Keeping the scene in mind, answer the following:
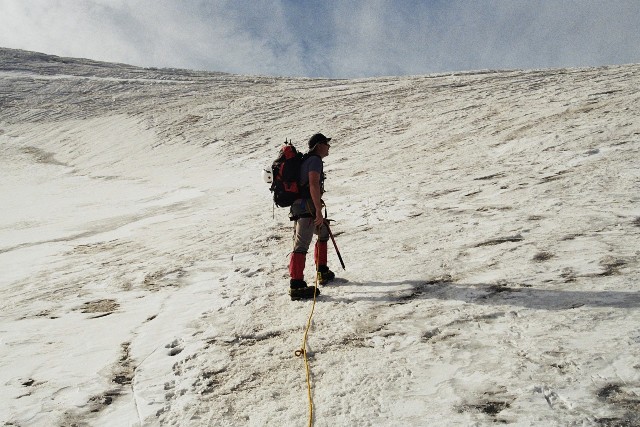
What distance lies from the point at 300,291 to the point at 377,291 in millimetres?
1065

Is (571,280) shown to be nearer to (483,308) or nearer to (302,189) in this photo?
(483,308)

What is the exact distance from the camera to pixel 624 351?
3.52 meters

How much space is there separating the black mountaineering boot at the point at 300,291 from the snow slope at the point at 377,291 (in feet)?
0.48

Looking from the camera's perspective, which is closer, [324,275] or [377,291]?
[377,291]

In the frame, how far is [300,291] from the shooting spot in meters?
5.80

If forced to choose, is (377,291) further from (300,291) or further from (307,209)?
(307,209)

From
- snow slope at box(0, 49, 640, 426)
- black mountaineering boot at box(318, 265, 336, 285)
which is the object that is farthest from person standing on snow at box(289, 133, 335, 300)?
black mountaineering boot at box(318, 265, 336, 285)

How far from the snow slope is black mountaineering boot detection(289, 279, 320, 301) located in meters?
0.15

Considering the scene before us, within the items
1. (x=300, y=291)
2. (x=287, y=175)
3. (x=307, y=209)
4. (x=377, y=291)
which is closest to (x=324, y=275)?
(x=300, y=291)

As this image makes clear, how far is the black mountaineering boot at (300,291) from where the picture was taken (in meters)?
5.80

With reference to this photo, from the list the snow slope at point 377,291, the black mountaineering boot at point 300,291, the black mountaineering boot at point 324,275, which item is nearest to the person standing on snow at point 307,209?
the black mountaineering boot at point 300,291

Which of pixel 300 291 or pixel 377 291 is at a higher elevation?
pixel 300 291

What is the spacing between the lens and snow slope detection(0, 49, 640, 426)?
3.62 metres

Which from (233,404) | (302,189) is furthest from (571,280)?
(233,404)
